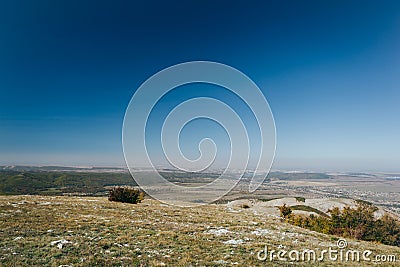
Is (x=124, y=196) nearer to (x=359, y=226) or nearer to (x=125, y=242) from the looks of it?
(x=125, y=242)

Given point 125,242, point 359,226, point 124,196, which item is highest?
point 125,242

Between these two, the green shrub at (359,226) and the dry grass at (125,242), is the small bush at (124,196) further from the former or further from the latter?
the green shrub at (359,226)

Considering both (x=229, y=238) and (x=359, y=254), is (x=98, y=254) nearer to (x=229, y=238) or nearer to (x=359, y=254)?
(x=229, y=238)

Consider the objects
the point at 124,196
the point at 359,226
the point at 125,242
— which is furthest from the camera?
the point at 124,196

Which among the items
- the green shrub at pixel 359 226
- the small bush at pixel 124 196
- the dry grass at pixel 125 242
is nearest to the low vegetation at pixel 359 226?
the green shrub at pixel 359 226

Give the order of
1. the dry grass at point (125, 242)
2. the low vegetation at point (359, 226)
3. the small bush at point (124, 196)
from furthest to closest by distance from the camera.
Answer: the small bush at point (124, 196)
the low vegetation at point (359, 226)
the dry grass at point (125, 242)

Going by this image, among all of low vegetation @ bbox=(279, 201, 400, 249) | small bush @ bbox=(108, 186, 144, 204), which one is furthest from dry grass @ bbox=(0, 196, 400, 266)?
small bush @ bbox=(108, 186, 144, 204)

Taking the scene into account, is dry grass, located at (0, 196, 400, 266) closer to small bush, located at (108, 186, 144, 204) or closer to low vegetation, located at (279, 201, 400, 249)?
low vegetation, located at (279, 201, 400, 249)

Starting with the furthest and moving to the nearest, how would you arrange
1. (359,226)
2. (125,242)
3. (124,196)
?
(124,196) → (359,226) → (125,242)

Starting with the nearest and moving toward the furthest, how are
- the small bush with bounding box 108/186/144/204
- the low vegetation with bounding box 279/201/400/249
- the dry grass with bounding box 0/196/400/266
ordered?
the dry grass with bounding box 0/196/400/266
the low vegetation with bounding box 279/201/400/249
the small bush with bounding box 108/186/144/204

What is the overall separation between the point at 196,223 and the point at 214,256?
7.78 m

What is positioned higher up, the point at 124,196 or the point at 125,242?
the point at 125,242

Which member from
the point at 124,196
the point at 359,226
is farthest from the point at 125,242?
the point at 359,226

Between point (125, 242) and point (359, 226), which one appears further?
point (359, 226)
